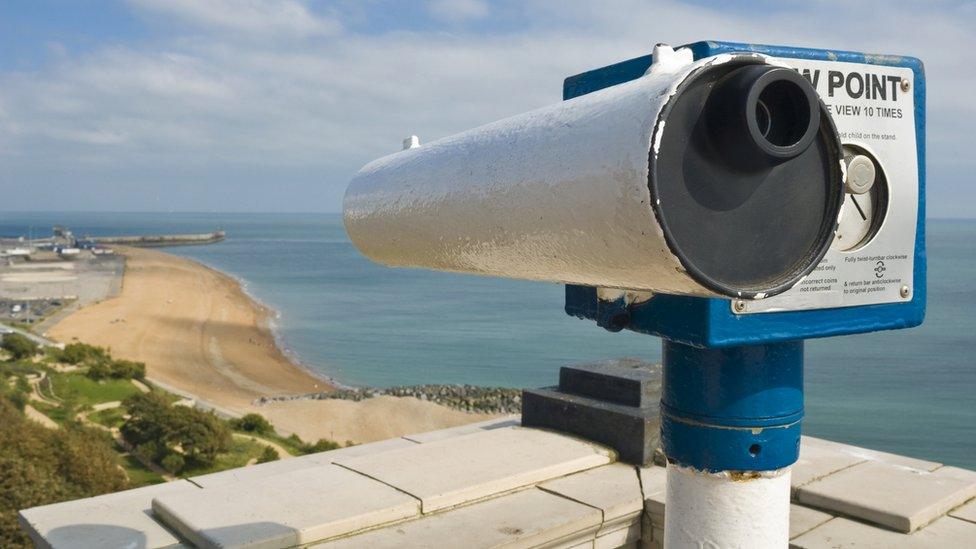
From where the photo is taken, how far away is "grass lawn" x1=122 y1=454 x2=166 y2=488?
14048 millimetres

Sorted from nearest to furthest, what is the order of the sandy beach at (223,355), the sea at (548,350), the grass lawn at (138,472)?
the grass lawn at (138,472)
the sandy beach at (223,355)
the sea at (548,350)

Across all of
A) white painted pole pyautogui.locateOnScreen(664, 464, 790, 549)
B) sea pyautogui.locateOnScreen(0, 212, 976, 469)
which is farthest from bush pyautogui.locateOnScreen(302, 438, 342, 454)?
white painted pole pyautogui.locateOnScreen(664, 464, 790, 549)

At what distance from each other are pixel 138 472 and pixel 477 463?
12.4 meters

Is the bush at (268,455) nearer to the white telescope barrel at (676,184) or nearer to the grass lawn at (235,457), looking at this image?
the grass lawn at (235,457)

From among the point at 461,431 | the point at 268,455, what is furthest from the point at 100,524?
the point at 268,455

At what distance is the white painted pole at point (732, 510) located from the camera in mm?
1808

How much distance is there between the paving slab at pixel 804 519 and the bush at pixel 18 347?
29.1 m

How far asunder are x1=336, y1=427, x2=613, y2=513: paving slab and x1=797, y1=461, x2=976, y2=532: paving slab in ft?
3.85

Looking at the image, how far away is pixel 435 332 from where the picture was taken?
4888cm

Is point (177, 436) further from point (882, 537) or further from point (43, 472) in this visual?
point (882, 537)

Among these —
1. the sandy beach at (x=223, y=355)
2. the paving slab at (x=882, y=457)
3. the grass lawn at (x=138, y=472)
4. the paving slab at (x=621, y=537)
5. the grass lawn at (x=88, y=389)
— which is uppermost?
the paving slab at (x=882, y=457)

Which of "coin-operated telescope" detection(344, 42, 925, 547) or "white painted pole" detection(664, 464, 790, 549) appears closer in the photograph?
"coin-operated telescope" detection(344, 42, 925, 547)

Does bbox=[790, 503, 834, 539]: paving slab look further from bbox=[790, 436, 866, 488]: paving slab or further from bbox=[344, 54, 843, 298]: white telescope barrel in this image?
bbox=[344, 54, 843, 298]: white telescope barrel

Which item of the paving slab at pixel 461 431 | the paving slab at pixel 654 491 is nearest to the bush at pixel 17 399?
the paving slab at pixel 461 431
